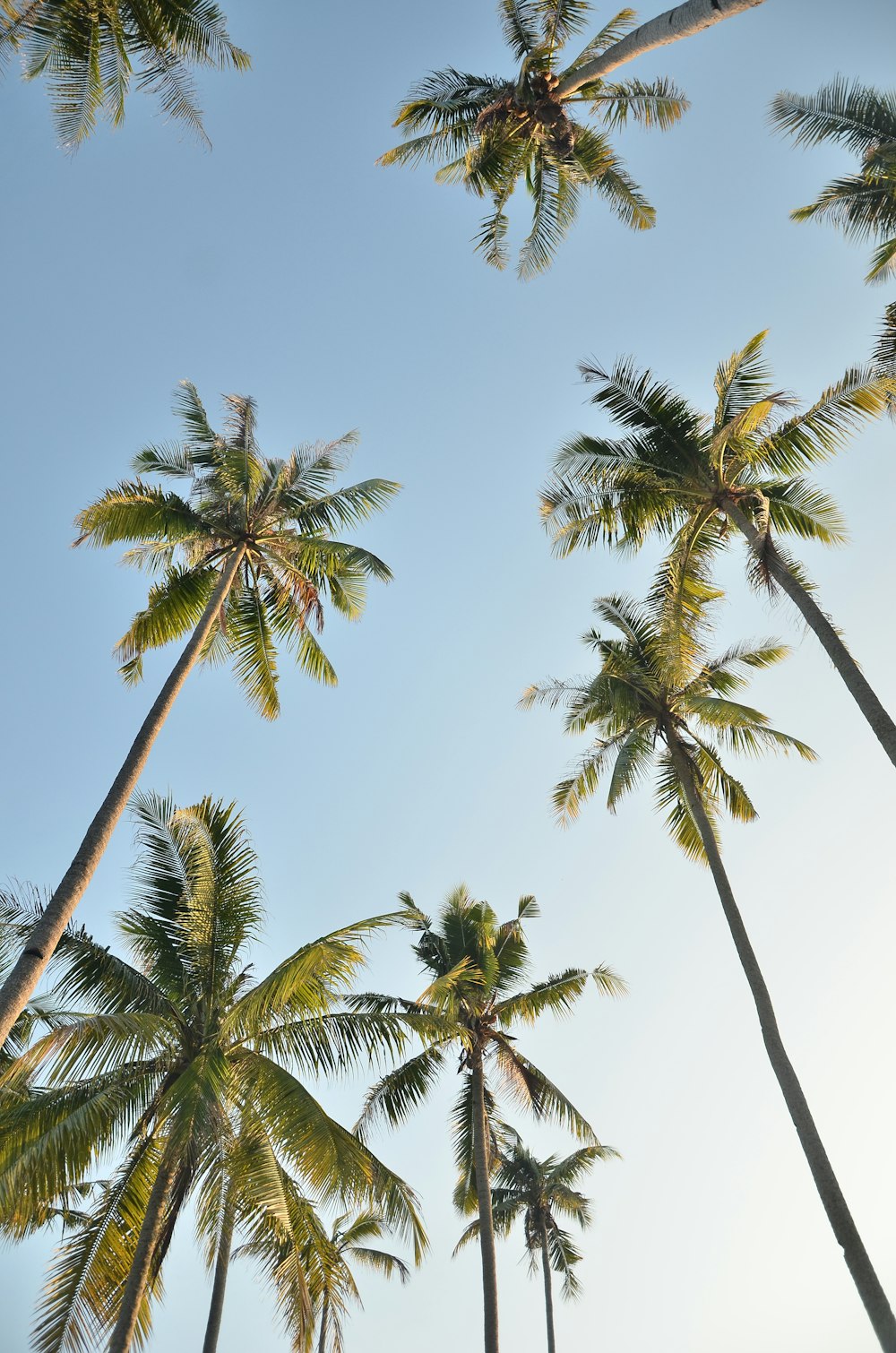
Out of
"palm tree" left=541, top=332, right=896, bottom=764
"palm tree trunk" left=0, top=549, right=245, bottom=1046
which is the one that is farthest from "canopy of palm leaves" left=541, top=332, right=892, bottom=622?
"palm tree trunk" left=0, top=549, right=245, bottom=1046

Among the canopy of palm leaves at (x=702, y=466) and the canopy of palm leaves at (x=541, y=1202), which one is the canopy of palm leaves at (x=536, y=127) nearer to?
the canopy of palm leaves at (x=702, y=466)

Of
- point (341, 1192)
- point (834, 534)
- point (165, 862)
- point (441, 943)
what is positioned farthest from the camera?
point (441, 943)

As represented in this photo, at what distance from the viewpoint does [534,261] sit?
16297 millimetres

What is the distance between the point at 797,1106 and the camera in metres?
12.5

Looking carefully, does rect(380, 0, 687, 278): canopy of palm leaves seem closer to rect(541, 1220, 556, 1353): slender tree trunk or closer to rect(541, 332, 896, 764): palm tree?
rect(541, 332, 896, 764): palm tree

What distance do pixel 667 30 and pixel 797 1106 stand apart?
44.5 ft

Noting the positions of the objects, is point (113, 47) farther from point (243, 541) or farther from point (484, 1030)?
point (484, 1030)

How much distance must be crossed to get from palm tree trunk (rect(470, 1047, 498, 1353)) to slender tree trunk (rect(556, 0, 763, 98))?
60.0ft

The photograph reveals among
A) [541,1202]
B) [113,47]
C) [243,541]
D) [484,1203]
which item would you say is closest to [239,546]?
[243,541]

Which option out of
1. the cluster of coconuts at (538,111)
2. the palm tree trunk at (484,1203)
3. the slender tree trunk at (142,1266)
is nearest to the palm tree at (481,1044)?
the palm tree trunk at (484,1203)

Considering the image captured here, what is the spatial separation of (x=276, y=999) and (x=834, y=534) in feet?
36.1

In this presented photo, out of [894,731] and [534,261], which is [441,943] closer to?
[894,731]

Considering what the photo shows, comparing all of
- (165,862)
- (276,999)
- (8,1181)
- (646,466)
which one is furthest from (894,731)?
(8,1181)

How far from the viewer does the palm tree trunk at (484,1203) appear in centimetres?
1706
